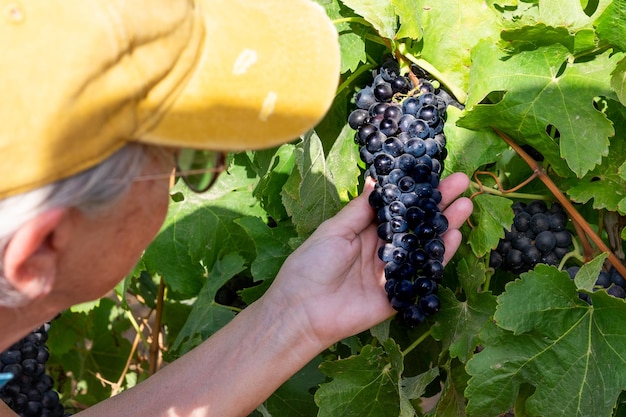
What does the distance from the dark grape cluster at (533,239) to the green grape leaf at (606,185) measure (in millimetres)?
101

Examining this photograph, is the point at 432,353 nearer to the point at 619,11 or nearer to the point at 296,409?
the point at 296,409

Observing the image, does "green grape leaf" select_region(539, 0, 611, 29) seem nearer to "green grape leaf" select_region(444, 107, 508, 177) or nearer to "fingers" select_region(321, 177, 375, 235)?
"green grape leaf" select_region(444, 107, 508, 177)

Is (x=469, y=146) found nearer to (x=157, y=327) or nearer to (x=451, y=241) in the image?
(x=451, y=241)

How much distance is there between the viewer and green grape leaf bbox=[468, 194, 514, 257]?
1.72 metres

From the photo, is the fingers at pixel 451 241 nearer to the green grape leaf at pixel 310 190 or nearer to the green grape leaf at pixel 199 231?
the green grape leaf at pixel 310 190

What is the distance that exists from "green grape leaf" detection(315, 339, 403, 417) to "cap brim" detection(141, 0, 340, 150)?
27.7 inches

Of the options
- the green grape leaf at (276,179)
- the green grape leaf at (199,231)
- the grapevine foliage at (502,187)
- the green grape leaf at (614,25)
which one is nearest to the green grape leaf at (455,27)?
the grapevine foliage at (502,187)

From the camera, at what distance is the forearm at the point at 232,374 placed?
1792 millimetres

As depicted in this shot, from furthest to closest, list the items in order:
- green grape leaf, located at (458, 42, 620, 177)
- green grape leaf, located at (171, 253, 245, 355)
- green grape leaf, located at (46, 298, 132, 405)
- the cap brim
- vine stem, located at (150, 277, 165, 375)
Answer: green grape leaf, located at (46, 298, 132, 405) < vine stem, located at (150, 277, 165, 375) < green grape leaf, located at (171, 253, 245, 355) < green grape leaf, located at (458, 42, 620, 177) < the cap brim

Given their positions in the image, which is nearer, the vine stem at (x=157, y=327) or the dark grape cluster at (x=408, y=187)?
the dark grape cluster at (x=408, y=187)

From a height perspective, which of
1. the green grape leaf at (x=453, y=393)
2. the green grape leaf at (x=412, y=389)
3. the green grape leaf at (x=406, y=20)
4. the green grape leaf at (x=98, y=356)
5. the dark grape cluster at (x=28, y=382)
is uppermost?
the green grape leaf at (x=406, y=20)

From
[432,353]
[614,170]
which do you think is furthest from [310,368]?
[614,170]

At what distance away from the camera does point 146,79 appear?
110cm

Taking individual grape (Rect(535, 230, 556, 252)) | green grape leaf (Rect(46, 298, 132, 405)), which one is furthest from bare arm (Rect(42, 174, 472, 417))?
green grape leaf (Rect(46, 298, 132, 405))
